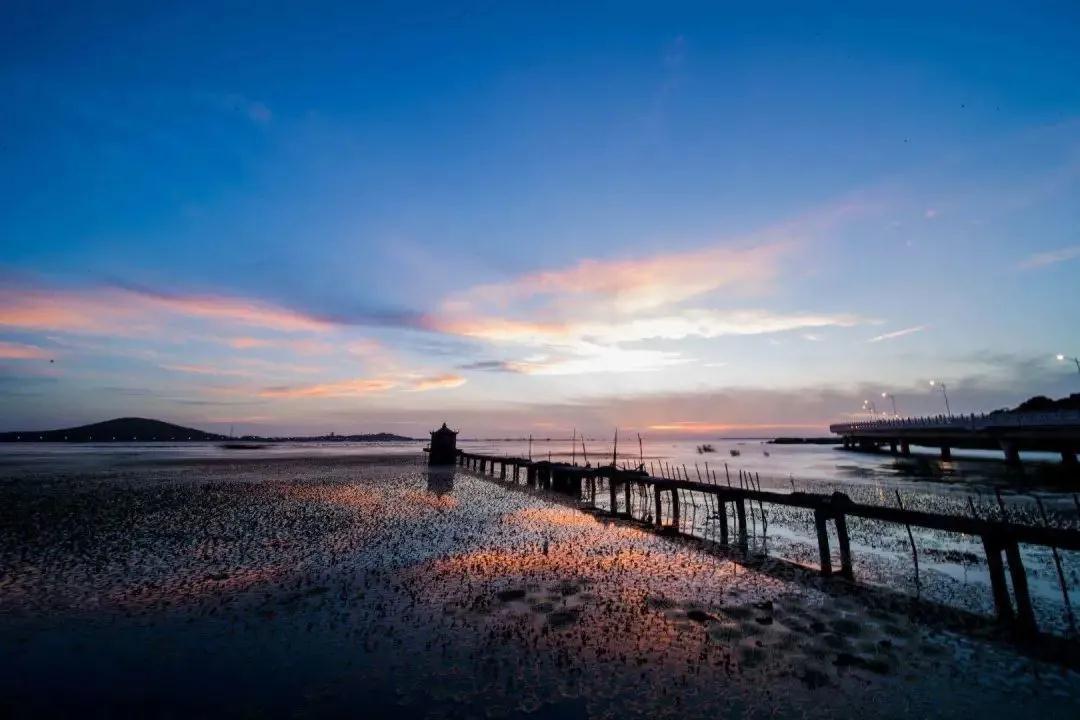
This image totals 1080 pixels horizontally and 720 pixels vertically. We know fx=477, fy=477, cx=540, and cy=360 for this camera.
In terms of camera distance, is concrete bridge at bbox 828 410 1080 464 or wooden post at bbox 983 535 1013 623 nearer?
wooden post at bbox 983 535 1013 623

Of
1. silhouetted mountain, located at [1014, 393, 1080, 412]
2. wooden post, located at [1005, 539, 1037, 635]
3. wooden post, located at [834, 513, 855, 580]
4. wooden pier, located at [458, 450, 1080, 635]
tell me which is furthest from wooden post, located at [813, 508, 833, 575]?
silhouetted mountain, located at [1014, 393, 1080, 412]

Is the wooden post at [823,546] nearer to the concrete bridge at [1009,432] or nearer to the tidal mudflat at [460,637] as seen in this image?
the tidal mudflat at [460,637]

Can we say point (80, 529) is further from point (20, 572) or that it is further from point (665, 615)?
point (665, 615)

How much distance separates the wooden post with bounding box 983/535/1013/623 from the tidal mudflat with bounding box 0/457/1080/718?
1628mm

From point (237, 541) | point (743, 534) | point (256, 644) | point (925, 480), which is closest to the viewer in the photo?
point (256, 644)

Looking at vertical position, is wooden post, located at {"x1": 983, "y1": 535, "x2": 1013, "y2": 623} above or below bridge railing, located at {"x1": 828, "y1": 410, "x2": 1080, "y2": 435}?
below

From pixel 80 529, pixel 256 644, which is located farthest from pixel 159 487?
pixel 256 644

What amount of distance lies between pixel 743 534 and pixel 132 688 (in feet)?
55.6

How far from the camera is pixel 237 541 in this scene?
1623cm

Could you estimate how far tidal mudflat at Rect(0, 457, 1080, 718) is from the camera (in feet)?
21.1

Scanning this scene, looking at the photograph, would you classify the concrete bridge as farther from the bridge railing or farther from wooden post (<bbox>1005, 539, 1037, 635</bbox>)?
wooden post (<bbox>1005, 539, 1037, 635</bbox>)

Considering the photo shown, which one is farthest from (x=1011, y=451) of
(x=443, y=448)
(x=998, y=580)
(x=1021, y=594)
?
(x=443, y=448)

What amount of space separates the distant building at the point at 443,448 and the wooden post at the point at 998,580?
4965 cm

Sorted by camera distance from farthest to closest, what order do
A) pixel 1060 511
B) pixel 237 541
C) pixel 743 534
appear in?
pixel 1060 511
pixel 743 534
pixel 237 541
